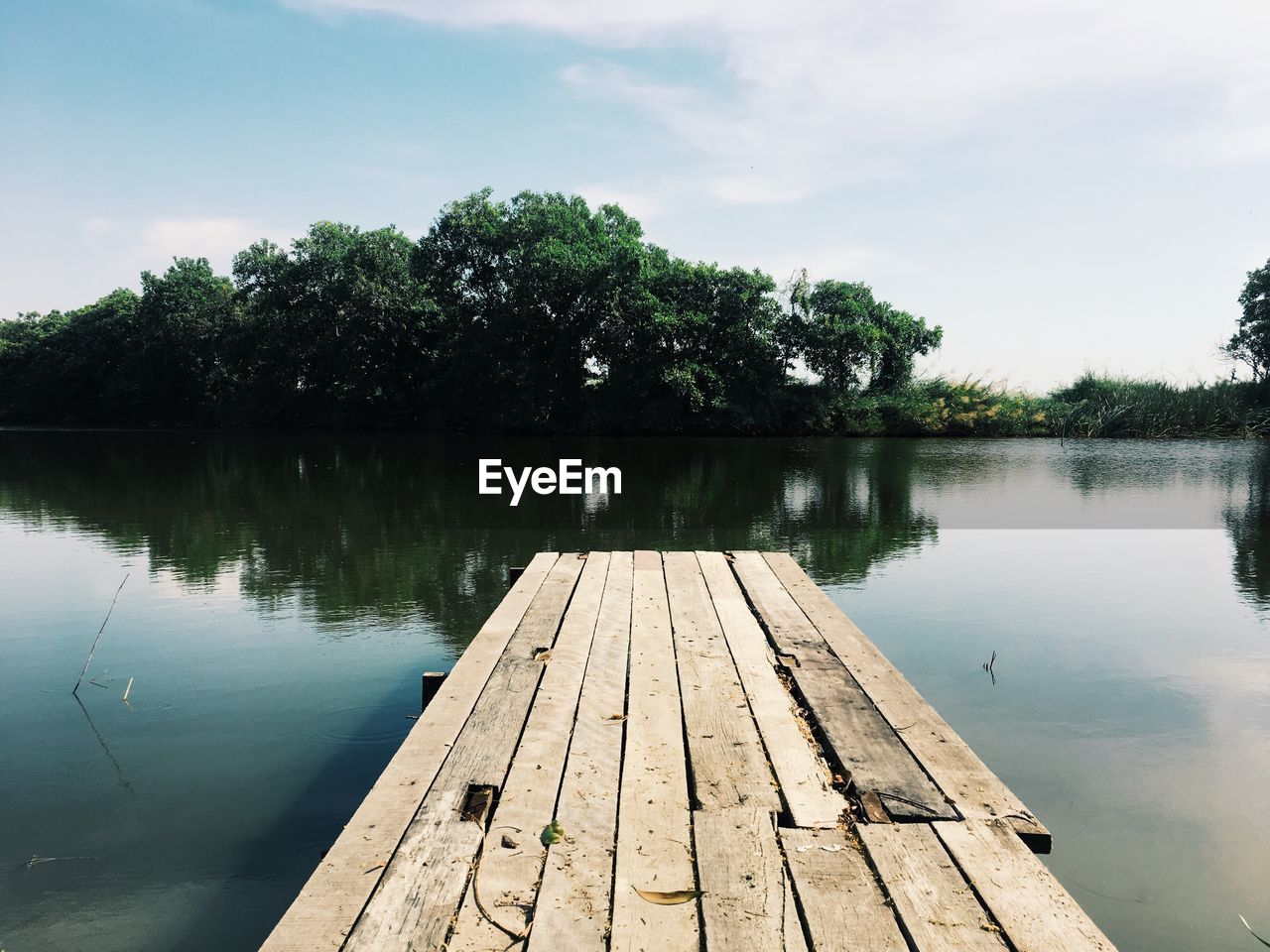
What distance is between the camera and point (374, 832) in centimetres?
212

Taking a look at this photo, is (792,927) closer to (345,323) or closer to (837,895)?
(837,895)

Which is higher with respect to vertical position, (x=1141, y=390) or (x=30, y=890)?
(x=1141, y=390)

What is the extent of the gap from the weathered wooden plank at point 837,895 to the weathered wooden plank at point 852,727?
0.83ft

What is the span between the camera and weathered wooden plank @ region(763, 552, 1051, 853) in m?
2.24

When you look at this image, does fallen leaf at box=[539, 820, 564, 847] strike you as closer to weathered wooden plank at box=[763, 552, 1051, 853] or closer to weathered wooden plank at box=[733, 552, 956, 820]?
weathered wooden plank at box=[733, 552, 956, 820]

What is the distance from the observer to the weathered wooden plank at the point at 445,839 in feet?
5.73

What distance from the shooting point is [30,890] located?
2.86 meters

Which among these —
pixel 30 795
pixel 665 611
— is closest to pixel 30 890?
pixel 30 795

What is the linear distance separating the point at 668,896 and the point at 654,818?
34cm

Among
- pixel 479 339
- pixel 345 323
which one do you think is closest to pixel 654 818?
pixel 479 339

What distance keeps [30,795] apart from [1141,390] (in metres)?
32.8

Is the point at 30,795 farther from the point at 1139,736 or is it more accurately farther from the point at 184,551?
the point at 184,551

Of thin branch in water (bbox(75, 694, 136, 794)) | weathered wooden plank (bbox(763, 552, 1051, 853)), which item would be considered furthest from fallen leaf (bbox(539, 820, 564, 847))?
thin branch in water (bbox(75, 694, 136, 794))

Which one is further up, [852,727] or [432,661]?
[852,727]
